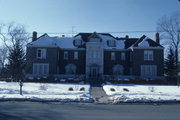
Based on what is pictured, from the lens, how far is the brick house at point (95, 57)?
39.8 meters

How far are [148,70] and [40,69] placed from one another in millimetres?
20619

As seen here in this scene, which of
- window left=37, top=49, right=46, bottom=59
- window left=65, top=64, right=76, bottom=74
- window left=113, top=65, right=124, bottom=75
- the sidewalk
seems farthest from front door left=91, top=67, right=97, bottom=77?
the sidewalk

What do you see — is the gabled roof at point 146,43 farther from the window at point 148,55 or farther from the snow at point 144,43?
the window at point 148,55

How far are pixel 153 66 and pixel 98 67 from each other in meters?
10.6

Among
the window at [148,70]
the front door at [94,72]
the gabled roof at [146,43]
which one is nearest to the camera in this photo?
the gabled roof at [146,43]

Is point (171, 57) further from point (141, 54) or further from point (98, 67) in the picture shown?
point (98, 67)

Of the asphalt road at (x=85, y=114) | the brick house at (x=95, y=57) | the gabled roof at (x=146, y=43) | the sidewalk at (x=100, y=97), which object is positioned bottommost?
the sidewalk at (x=100, y=97)

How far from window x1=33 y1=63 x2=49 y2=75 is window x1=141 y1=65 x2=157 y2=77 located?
18364mm

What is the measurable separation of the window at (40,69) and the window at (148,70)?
18.4 meters

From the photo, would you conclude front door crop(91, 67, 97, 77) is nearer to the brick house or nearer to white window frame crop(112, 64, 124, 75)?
the brick house

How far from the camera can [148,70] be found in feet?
132

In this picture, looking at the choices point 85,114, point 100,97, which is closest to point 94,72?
point 100,97

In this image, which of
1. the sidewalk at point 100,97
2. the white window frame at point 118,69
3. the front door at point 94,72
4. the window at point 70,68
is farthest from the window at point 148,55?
the sidewalk at point 100,97

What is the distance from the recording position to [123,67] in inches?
1697
